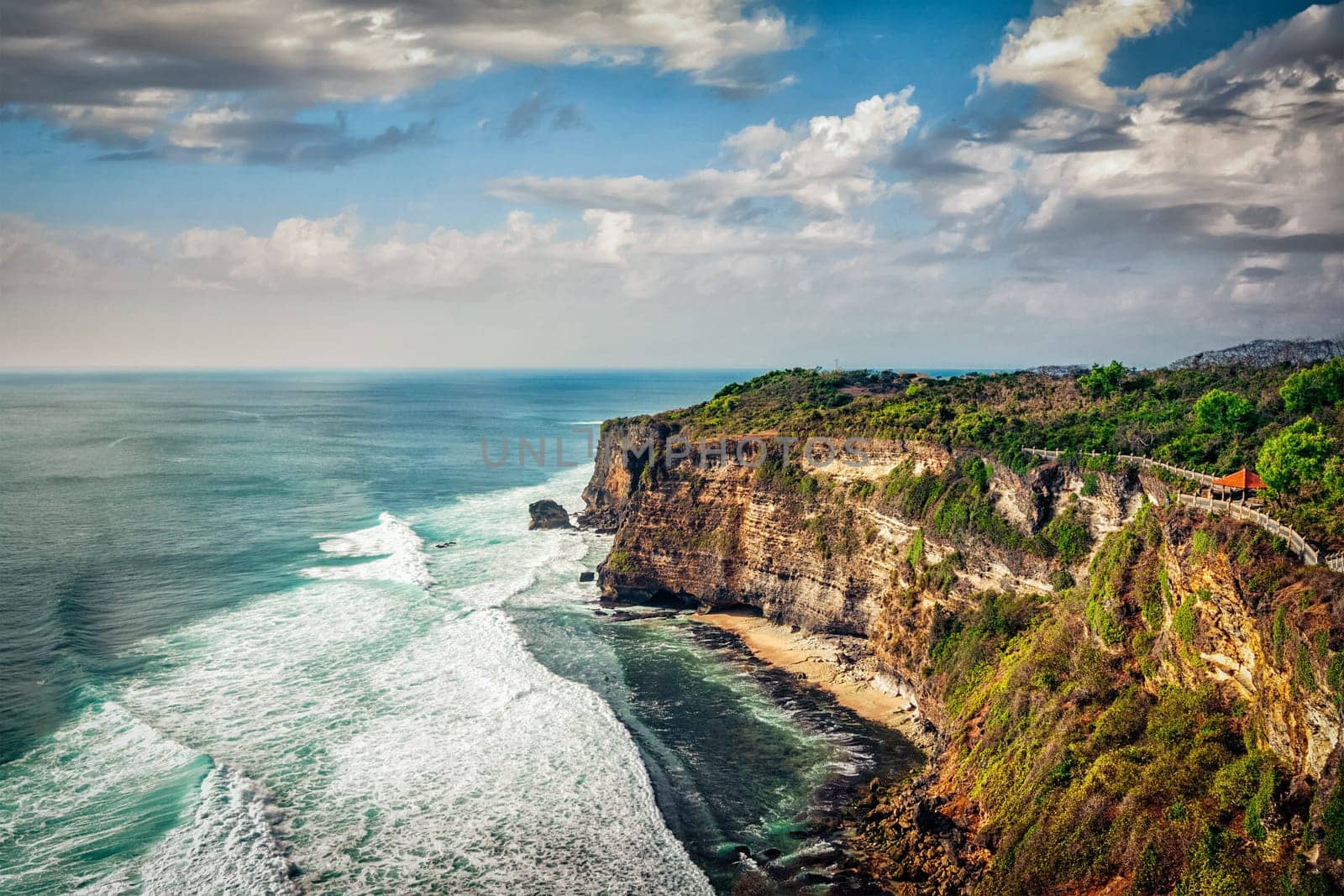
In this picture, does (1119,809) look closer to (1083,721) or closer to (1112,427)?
(1083,721)

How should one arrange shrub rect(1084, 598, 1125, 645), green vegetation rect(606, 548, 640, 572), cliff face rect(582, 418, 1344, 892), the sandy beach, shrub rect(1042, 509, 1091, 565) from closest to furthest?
cliff face rect(582, 418, 1344, 892) < shrub rect(1084, 598, 1125, 645) < shrub rect(1042, 509, 1091, 565) < the sandy beach < green vegetation rect(606, 548, 640, 572)

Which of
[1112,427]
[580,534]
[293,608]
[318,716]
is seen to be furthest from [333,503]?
[1112,427]

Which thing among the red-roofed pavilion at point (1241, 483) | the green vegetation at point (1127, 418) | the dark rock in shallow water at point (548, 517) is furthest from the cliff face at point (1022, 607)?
the dark rock in shallow water at point (548, 517)

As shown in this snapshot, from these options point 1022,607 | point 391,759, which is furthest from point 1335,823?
point 391,759

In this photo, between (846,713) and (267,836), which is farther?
(846,713)

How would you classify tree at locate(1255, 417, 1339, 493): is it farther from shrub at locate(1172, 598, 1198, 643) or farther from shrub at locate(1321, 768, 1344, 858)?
shrub at locate(1321, 768, 1344, 858)

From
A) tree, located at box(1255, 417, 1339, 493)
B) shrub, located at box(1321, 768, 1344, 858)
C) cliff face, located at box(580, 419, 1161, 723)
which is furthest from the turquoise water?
tree, located at box(1255, 417, 1339, 493)

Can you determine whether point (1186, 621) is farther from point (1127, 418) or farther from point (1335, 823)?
point (1127, 418)
